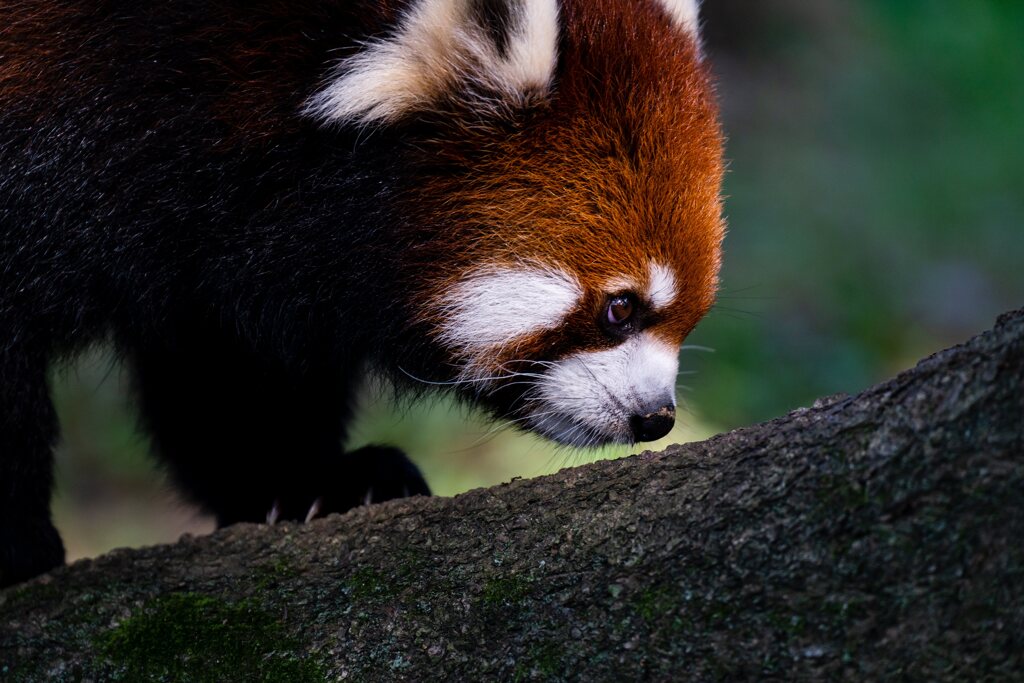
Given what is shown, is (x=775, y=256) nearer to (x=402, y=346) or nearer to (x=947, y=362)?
(x=402, y=346)

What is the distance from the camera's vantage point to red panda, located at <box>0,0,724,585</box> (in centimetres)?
245

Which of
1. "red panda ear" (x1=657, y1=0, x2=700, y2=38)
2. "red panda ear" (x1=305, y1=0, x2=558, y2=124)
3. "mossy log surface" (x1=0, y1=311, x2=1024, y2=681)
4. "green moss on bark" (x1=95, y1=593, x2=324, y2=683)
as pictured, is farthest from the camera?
"red panda ear" (x1=657, y1=0, x2=700, y2=38)

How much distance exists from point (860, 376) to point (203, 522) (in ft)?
12.6

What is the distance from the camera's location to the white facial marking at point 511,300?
8.23 ft

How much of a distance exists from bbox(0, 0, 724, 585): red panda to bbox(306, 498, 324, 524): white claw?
0.51 m

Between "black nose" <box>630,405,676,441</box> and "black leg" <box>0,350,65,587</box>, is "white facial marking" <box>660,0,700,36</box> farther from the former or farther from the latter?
Answer: "black leg" <box>0,350,65,587</box>

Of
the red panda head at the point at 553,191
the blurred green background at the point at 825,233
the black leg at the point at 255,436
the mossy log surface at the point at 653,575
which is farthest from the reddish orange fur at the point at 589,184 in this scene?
the blurred green background at the point at 825,233

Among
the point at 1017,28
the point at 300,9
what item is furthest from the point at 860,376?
the point at 300,9

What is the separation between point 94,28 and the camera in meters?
2.50

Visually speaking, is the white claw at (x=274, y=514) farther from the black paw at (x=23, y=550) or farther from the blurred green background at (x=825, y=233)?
the blurred green background at (x=825, y=233)

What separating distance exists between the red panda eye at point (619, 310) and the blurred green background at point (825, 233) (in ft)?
4.97

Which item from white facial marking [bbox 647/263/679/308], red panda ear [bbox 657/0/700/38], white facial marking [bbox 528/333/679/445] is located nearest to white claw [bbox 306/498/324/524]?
white facial marking [bbox 528/333/679/445]

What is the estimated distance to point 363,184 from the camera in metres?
2.50

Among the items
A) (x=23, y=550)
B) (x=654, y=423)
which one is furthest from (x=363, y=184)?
(x=23, y=550)
